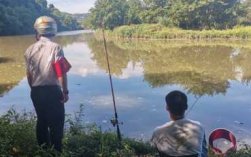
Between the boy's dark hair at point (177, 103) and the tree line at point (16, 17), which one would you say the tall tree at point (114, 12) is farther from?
the boy's dark hair at point (177, 103)

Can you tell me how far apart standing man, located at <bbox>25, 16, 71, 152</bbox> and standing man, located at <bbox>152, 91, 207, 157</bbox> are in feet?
3.93

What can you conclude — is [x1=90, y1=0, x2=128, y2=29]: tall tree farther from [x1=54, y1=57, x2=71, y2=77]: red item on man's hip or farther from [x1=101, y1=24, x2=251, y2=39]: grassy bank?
[x1=54, y1=57, x2=71, y2=77]: red item on man's hip

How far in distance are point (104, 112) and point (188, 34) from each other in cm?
2634

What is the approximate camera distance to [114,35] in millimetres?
43375

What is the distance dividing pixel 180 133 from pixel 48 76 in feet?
Answer: 4.66

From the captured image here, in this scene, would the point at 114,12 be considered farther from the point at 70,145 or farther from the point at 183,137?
the point at 183,137

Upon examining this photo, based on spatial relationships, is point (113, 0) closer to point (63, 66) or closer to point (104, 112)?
point (104, 112)

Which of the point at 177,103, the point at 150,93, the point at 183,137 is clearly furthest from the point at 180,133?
the point at 150,93

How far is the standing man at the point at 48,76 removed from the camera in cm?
284

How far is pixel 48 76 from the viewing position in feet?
9.39

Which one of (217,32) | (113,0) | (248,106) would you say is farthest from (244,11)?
(248,106)

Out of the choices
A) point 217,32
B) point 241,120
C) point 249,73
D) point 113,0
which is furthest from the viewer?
point 113,0

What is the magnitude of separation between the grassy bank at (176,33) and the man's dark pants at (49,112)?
2916 cm

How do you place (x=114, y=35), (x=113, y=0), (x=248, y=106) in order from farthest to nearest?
(x=113, y=0) < (x=114, y=35) < (x=248, y=106)
